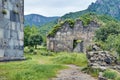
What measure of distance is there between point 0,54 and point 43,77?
197 inches

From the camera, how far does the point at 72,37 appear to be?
35750 mm

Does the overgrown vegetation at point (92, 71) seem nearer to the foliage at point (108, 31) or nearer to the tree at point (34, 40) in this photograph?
the foliage at point (108, 31)

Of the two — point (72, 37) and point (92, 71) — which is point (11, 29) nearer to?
point (92, 71)

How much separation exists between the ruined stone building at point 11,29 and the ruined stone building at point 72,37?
17.2m

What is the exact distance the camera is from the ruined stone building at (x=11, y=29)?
16.2 m

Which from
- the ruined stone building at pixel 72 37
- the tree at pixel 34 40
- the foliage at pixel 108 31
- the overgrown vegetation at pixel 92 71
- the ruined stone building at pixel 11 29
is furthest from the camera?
the tree at pixel 34 40

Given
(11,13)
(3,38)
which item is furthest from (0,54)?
(11,13)

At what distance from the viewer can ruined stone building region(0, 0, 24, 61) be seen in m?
16.2

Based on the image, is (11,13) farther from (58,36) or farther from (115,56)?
(58,36)

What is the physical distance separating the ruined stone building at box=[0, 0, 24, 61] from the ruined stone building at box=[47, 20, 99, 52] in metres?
17.2

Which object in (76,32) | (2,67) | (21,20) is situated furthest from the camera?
(76,32)

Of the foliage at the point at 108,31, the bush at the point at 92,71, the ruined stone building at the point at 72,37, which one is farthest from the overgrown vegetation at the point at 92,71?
the ruined stone building at the point at 72,37

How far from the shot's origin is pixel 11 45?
17375mm

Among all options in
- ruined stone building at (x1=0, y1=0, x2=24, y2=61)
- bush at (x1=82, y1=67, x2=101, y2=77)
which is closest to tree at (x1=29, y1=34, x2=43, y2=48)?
ruined stone building at (x1=0, y1=0, x2=24, y2=61)
